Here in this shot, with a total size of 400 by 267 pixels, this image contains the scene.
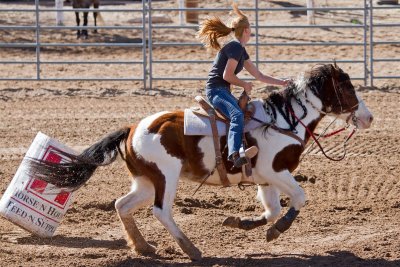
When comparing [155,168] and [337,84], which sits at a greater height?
[337,84]

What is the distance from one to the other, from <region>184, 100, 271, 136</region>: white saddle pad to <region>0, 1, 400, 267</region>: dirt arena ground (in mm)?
980

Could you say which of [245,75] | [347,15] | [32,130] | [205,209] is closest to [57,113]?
[32,130]

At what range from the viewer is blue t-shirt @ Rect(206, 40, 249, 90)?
24.8ft

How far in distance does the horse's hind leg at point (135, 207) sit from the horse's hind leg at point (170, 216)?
218mm

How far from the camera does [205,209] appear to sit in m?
9.23

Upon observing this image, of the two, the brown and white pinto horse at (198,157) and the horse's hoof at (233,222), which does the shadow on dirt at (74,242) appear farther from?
the horse's hoof at (233,222)

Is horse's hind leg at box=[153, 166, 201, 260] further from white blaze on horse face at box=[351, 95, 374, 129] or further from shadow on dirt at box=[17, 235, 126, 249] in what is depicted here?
white blaze on horse face at box=[351, 95, 374, 129]

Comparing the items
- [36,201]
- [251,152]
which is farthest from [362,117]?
[36,201]

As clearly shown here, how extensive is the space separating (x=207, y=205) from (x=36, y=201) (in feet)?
6.15

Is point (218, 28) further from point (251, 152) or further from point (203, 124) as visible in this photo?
point (251, 152)

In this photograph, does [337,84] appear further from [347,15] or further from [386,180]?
[347,15]

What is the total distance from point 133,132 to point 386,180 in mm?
3525

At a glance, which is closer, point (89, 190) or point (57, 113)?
point (89, 190)

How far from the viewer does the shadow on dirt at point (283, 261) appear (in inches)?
289
